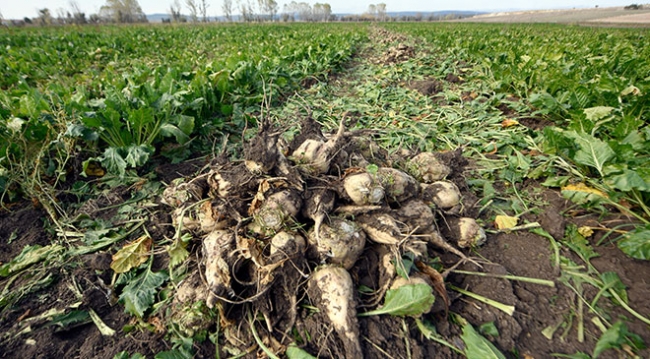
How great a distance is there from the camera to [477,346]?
1.50 meters

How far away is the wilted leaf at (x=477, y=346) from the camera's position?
1.45 metres

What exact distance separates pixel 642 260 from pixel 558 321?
35.6 inches

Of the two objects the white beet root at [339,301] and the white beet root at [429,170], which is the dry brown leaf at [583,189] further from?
the white beet root at [339,301]

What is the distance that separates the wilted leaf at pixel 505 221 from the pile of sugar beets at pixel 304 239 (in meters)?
0.36

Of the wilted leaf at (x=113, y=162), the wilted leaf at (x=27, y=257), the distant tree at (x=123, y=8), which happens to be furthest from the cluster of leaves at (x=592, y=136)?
the distant tree at (x=123, y=8)

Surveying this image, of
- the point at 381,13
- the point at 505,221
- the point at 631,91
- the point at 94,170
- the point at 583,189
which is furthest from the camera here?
the point at 381,13

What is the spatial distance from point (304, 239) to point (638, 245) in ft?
7.08

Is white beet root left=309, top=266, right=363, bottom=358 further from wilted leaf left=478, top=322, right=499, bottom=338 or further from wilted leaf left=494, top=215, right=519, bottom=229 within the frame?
wilted leaf left=494, top=215, right=519, bottom=229

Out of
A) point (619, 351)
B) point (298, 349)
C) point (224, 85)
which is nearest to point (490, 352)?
point (619, 351)

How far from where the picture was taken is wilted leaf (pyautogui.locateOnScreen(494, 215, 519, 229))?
92.4 inches

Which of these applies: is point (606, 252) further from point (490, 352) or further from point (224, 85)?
point (224, 85)

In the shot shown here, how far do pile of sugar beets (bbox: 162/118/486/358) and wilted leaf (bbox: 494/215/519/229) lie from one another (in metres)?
0.36

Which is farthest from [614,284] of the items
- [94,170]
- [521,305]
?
[94,170]

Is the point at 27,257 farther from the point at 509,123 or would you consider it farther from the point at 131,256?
the point at 509,123
